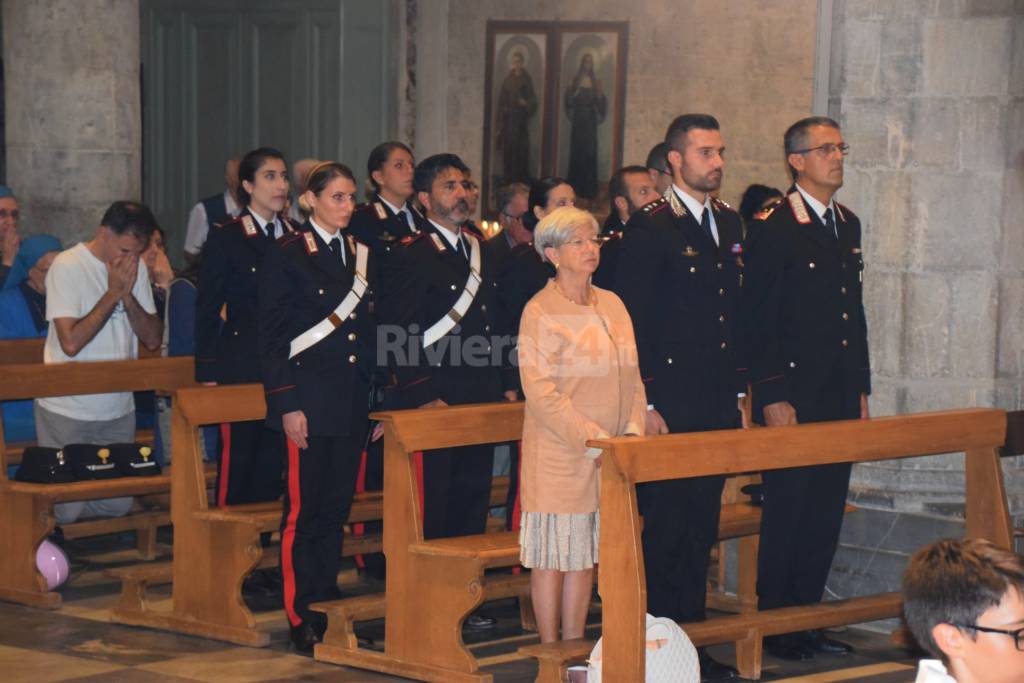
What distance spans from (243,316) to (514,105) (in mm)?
4868

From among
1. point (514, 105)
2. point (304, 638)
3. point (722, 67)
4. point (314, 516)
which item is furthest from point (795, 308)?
point (514, 105)

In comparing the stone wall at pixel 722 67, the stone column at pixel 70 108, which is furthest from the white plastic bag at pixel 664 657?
the stone column at pixel 70 108

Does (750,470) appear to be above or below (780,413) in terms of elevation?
below

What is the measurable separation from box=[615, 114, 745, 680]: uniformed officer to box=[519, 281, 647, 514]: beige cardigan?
390mm

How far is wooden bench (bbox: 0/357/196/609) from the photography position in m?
6.88

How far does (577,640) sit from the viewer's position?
5.51 m

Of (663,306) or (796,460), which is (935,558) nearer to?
(796,460)

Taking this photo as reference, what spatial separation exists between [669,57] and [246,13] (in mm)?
3308

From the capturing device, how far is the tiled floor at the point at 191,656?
231 inches

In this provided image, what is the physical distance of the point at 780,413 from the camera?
20.2 ft

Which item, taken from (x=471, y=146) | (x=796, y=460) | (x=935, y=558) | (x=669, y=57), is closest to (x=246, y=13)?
(x=471, y=146)

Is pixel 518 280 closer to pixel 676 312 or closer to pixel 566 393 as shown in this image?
pixel 676 312

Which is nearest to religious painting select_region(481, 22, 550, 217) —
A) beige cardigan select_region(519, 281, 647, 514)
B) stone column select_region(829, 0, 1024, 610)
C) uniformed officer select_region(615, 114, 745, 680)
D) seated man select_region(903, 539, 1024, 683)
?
stone column select_region(829, 0, 1024, 610)

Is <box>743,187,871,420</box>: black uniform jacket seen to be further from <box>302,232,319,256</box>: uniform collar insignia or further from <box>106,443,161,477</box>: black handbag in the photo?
<box>106,443,161,477</box>: black handbag
